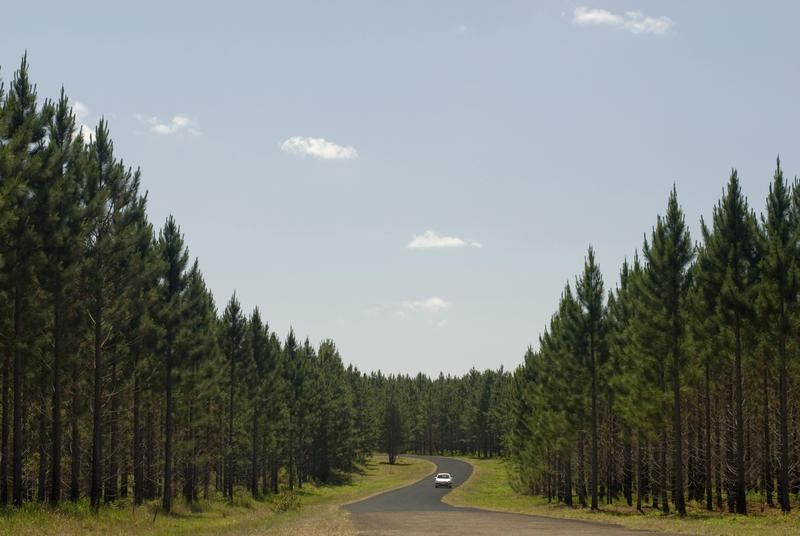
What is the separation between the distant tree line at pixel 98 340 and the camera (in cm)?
2445

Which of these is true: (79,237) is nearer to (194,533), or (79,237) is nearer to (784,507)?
(194,533)

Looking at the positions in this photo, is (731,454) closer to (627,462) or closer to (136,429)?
(627,462)

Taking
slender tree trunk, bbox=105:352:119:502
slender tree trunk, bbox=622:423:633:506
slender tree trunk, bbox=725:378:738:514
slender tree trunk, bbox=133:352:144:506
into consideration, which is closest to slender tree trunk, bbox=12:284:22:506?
slender tree trunk, bbox=105:352:119:502

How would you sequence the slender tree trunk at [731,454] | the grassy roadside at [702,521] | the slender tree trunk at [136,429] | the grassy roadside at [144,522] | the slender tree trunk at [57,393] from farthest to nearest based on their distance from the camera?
the slender tree trunk at [136,429], the slender tree trunk at [731,454], the slender tree trunk at [57,393], the grassy roadside at [702,521], the grassy roadside at [144,522]

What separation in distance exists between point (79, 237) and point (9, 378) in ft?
21.3

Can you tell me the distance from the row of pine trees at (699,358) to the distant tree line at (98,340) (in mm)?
23770

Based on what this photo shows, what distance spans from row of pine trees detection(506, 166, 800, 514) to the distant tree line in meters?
23.8

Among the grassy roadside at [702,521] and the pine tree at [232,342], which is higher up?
the pine tree at [232,342]

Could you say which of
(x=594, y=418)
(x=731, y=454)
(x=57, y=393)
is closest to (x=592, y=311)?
(x=594, y=418)

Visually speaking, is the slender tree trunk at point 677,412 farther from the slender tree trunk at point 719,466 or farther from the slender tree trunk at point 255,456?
the slender tree trunk at point 255,456

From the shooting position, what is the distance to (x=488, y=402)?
154375 millimetres

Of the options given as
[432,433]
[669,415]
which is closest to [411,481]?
[669,415]

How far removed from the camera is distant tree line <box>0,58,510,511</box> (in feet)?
80.2

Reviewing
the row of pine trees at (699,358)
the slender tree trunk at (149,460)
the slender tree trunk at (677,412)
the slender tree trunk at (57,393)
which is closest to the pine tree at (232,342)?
the slender tree trunk at (149,460)
